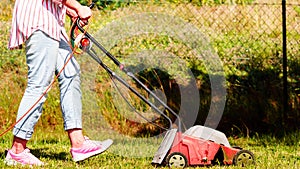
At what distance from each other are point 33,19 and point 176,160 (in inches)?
45.3

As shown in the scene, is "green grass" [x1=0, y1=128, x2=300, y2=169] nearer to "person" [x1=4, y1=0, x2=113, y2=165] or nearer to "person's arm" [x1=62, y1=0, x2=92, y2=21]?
"person" [x1=4, y1=0, x2=113, y2=165]

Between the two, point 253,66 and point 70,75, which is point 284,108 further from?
point 70,75

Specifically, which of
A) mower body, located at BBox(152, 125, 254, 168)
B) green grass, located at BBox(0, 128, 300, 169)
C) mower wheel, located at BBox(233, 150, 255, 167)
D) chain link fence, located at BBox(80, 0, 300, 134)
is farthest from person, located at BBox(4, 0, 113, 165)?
chain link fence, located at BBox(80, 0, 300, 134)

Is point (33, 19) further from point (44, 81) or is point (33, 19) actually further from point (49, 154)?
point (49, 154)

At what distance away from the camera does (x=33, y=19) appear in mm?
3539

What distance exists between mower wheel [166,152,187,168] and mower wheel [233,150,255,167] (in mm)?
309

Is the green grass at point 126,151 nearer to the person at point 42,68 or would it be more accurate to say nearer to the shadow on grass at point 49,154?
the shadow on grass at point 49,154

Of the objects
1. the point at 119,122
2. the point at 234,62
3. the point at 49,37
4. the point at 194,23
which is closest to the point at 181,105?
the point at 119,122

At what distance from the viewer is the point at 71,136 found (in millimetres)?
3734

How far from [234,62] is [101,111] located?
1.51 metres

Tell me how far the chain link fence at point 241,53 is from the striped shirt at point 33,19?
2.30 m

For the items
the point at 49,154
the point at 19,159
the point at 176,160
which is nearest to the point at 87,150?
the point at 19,159

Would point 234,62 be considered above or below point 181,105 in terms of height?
above

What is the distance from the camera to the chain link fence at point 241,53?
555cm
